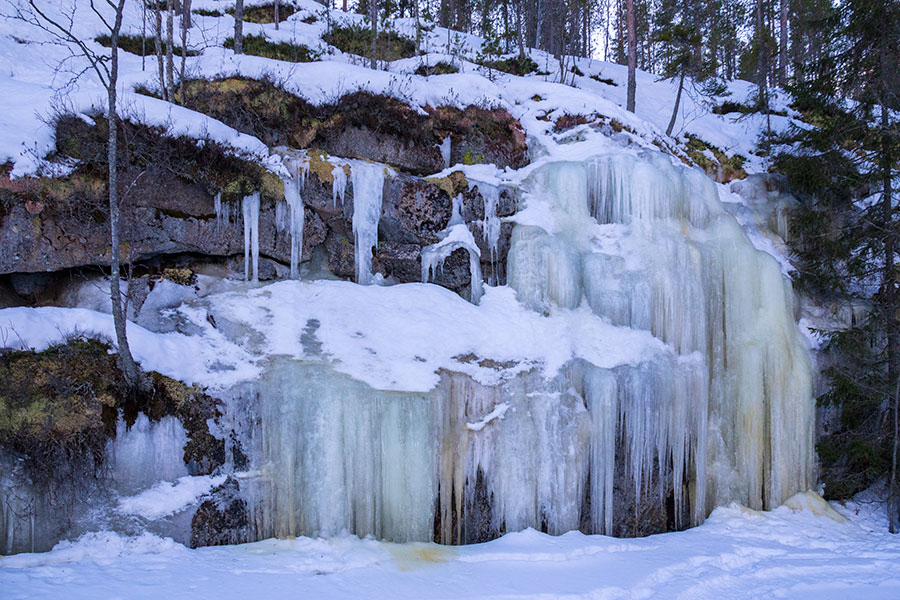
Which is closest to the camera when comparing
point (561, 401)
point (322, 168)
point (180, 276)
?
point (180, 276)

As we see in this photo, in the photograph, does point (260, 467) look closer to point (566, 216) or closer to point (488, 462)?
point (488, 462)

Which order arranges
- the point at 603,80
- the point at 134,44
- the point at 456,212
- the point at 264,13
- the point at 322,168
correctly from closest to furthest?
the point at 322,168 < the point at 456,212 < the point at 134,44 < the point at 603,80 < the point at 264,13

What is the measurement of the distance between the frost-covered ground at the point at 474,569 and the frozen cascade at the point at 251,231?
3426 mm

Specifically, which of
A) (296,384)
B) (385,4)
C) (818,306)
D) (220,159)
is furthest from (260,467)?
(385,4)

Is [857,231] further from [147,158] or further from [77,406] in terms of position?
[77,406]

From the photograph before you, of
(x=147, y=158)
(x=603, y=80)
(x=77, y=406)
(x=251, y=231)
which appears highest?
(x=603, y=80)

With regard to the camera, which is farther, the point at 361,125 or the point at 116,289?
the point at 361,125

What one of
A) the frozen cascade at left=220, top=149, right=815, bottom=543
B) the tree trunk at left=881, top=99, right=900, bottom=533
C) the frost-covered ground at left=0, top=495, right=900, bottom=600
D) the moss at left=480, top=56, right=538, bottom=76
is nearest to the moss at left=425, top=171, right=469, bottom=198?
the frozen cascade at left=220, top=149, right=815, bottom=543

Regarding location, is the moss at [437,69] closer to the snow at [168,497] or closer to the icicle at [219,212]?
the icicle at [219,212]

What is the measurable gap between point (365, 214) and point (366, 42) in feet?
37.7

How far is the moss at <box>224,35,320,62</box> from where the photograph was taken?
54.0 ft

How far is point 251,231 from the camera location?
24.9ft

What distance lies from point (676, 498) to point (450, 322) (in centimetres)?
384

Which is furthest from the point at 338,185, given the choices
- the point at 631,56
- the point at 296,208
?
the point at 631,56
